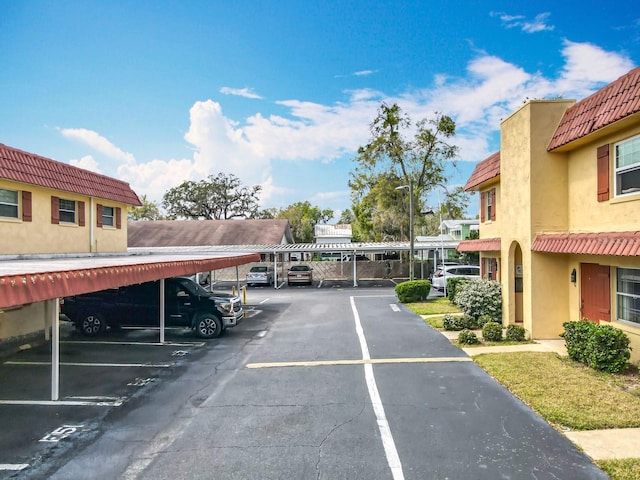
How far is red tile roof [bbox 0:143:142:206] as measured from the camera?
1361 cm

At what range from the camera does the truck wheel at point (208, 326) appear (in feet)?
45.6

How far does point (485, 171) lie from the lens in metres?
17.2

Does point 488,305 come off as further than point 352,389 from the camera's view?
Yes

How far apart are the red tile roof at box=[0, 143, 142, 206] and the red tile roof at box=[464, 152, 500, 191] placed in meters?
15.7

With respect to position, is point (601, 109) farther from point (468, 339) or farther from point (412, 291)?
point (412, 291)

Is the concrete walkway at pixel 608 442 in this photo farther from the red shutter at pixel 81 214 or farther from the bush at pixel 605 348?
the red shutter at pixel 81 214

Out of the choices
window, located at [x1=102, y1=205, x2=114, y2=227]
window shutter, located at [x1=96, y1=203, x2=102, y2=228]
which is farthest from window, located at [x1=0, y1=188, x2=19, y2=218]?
window, located at [x1=102, y1=205, x2=114, y2=227]

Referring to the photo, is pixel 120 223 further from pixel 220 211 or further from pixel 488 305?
pixel 220 211

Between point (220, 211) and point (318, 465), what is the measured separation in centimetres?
5922

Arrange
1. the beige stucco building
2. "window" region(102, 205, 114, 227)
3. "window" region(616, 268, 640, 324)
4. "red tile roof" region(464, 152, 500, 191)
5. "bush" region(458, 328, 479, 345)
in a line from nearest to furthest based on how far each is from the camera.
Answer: the beige stucco building
"window" region(616, 268, 640, 324)
"bush" region(458, 328, 479, 345)
"red tile roof" region(464, 152, 500, 191)
"window" region(102, 205, 114, 227)

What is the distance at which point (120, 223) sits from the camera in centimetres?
2020

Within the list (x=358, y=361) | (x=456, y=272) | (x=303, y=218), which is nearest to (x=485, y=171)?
(x=456, y=272)

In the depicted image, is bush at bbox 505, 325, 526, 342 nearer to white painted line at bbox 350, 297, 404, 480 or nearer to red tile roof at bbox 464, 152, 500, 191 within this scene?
white painted line at bbox 350, 297, 404, 480

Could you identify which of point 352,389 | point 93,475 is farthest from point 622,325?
point 93,475
